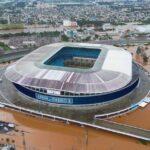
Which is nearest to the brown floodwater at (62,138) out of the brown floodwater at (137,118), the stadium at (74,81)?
the brown floodwater at (137,118)

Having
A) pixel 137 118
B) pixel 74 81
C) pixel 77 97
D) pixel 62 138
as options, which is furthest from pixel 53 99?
pixel 137 118

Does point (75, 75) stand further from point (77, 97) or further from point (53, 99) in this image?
point (53, 99)

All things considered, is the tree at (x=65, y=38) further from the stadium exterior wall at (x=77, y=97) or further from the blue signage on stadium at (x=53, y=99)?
the blue signage on stadium at (x=53, y=99)

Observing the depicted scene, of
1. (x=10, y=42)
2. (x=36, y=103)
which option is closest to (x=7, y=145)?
(x=36, y=103)

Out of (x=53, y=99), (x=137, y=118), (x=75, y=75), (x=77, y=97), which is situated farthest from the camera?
(x=75, y=75)

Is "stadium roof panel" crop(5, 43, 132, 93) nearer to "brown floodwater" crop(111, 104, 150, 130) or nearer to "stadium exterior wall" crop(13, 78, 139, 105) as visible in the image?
"stadium exterior wall" crop(13, 78, 139, 105)

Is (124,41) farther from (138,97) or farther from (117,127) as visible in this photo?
(117,127)

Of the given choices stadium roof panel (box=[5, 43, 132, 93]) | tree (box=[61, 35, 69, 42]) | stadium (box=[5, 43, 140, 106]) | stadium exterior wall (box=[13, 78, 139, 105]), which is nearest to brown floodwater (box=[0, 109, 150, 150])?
stadium exterior wall (box=[13, 78, 139, 105])
